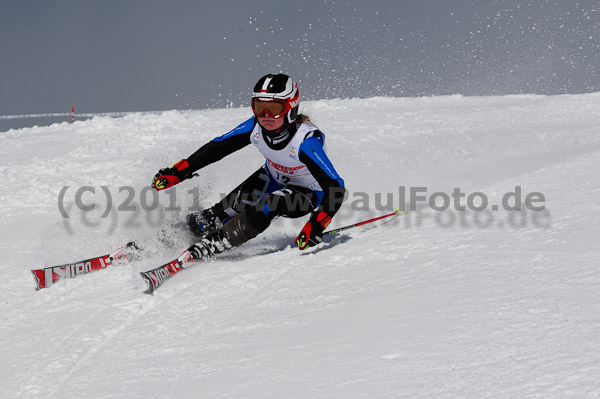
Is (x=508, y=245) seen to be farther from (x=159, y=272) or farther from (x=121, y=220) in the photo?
(x=121, y=220)

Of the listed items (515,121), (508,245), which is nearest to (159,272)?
(508,245)

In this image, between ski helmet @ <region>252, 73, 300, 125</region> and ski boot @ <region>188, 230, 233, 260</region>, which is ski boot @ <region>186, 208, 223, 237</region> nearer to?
ski boot @ <region>188, 230, 233, 260</region>

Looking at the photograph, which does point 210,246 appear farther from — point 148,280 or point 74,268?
point 74,268

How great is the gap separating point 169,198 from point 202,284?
1.71 metres

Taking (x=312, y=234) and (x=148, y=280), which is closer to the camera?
(x=148, y=280)

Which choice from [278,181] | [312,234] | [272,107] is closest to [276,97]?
[272,107]

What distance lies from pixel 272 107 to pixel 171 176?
1.07m

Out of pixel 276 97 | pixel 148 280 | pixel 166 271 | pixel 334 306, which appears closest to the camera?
pixel 334 306

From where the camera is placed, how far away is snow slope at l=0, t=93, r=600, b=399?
2.30 m

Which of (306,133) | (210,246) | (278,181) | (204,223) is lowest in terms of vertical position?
(210,246)

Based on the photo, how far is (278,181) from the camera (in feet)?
16.0

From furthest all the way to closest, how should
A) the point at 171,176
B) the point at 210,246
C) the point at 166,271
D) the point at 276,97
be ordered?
1. the point at 171,176
2. the point at 210,246
3. the point at 276,97
4. the point at 166,271

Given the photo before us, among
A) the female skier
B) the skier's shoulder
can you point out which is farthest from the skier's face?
the skier's shoulder

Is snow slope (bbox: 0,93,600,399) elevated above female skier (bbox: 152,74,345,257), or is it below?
below
